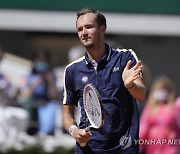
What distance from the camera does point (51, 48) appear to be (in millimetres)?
13344

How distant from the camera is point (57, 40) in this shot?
13648 millimetres

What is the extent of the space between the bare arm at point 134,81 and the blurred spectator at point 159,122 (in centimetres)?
296

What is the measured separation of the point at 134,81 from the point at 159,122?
4.06 m

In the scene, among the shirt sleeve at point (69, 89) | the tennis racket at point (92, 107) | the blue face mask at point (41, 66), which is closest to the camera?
the tennis racket at point (92, 107)

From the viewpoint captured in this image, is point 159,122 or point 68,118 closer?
point 68,118

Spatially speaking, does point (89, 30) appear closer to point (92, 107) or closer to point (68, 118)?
point (92, 107)

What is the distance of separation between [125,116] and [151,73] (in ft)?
27.3

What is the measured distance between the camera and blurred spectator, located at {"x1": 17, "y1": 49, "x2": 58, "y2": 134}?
475 inches

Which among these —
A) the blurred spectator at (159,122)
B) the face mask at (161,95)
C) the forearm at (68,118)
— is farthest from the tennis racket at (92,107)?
the face mask at (161,95)

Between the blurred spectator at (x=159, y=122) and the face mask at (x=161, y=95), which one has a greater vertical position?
the face mask at (x=161, y=95)

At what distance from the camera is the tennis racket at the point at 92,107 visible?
4.92 m

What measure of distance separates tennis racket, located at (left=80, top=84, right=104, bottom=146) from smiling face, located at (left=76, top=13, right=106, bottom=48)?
332 mm

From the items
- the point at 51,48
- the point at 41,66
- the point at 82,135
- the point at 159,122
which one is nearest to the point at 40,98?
the point at 41,66

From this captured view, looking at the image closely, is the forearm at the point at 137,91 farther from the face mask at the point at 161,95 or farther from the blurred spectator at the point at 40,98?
the blurred spectator at the point at 40,98
